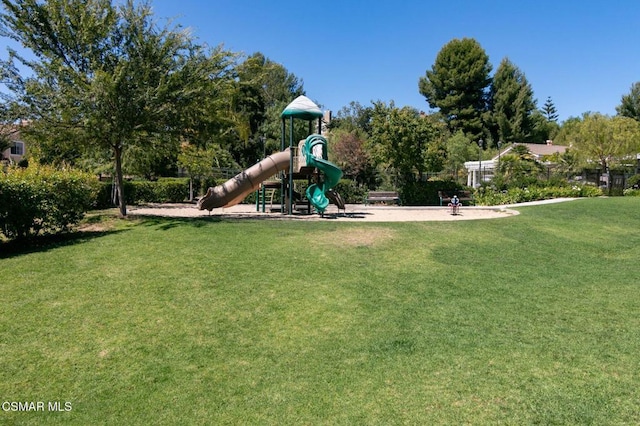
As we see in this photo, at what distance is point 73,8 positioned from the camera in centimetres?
1316

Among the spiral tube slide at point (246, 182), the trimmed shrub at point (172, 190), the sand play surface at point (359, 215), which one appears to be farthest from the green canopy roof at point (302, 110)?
the trimmed shrub at point (172, 190)

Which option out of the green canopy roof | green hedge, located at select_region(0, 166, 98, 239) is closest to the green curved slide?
the green canopy roof

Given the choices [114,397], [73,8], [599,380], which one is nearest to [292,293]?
[114,397]

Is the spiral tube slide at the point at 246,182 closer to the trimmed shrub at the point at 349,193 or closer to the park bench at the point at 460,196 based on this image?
the trimmed shrub at the point at 349,193

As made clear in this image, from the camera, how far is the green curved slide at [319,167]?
51.4 feet

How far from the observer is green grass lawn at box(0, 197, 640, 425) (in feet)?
13.1

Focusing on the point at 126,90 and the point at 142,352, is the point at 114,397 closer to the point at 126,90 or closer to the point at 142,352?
the point at 142,352

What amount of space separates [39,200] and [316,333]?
7.74 m

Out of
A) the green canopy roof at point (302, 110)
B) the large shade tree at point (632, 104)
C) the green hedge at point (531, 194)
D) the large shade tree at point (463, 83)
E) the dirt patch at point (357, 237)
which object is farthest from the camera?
the large shade tree at point (632, 104)

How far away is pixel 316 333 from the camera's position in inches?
217

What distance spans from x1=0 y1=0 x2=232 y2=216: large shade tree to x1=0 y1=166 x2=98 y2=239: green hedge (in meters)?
2.45

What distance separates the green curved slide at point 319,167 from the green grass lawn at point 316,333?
585 centimetres

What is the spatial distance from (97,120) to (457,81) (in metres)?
49.5

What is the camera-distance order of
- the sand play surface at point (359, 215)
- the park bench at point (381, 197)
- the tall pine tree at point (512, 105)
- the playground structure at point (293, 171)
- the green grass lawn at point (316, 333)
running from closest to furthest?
the green grass lawn at point (316, 333) < the sand play surface at point (359, 215) < the playground structure at point (293, 171) < the park bench at point (381, 197) < the tall pine tree at point (512, 105)
